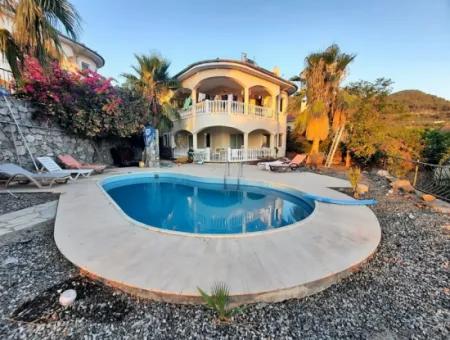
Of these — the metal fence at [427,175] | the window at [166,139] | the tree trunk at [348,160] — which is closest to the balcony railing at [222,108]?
the window at [166,139]

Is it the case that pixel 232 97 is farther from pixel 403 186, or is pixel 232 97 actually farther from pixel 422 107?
pixel 422 107

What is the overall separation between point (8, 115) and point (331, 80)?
16722 millimetres

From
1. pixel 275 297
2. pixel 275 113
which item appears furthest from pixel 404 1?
pixel 275 297

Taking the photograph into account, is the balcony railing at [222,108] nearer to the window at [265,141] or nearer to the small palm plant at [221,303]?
the window at [265,141]

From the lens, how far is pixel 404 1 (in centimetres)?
916

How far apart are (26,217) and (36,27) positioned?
467 centimetres

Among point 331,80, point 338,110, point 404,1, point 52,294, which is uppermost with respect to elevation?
point 404,1

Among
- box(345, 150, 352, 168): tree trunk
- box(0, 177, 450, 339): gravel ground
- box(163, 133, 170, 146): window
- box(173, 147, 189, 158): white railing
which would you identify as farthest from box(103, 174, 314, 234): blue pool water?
box(163, 133, 170, 146): window

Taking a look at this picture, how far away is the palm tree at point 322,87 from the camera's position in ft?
42.7

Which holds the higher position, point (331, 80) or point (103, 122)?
point (331, 80)

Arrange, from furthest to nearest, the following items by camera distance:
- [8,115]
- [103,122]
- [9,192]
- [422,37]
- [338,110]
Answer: [338,110] < [103,122] < [422,37] < [8,115] < [9,192]

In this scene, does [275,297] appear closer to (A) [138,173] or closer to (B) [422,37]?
(A) [138,173]

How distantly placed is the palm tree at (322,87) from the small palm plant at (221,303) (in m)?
13.1

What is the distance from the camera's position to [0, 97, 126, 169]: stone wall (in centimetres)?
870
